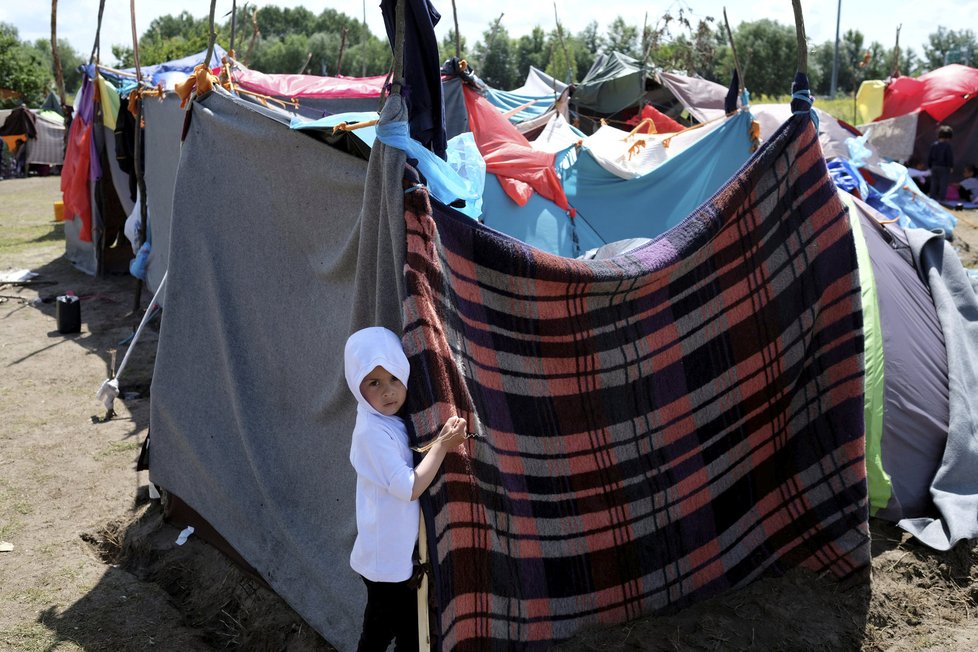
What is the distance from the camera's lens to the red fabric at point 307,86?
8562mm

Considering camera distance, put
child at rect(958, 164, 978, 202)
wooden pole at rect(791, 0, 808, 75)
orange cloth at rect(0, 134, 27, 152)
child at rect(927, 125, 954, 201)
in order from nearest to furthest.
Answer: wooden pole at rect(791, 0, 808, 75) < child at rect(927, 125, 954, 201) < child at rect(958, 164, 978, 202) < orange cloth at rect(0, 134, 27, 152)

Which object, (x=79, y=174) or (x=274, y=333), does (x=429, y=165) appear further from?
(x=79, y=174)

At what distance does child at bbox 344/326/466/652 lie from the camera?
244cm

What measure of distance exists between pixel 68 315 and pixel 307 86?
3226 millimetres

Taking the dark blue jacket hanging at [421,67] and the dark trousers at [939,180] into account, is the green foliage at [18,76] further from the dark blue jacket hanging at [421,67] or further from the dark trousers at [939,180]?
the dark blue jacket hanging at [421,67]

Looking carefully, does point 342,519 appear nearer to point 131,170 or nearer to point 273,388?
point 273,388

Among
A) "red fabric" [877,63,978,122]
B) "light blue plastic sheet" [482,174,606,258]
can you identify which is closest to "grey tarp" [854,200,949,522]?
"light blue plastic sheet" [482,174,606,258]

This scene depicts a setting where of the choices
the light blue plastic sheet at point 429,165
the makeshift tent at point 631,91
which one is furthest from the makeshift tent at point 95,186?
the makeshift tent at point 631,91

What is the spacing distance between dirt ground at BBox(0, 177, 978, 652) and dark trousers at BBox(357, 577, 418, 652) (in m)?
0.59

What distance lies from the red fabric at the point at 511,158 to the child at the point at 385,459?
13.6 feet

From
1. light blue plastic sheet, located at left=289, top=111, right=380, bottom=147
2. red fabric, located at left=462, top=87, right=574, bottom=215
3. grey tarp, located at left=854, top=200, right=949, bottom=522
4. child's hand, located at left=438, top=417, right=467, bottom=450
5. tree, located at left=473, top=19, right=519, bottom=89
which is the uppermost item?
tree, located at left=473, top=19, right=519, bottom=89

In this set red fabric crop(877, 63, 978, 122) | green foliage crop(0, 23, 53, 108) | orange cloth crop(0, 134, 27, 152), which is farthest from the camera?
green foliage crop(0, 23, 53, 108)

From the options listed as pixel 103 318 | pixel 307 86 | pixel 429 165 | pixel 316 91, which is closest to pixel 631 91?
pixel 307 86

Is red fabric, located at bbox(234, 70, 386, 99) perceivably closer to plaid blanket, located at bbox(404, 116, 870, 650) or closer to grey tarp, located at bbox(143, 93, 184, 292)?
grey tarp, located at bbox(143, 93, 184, 292)
